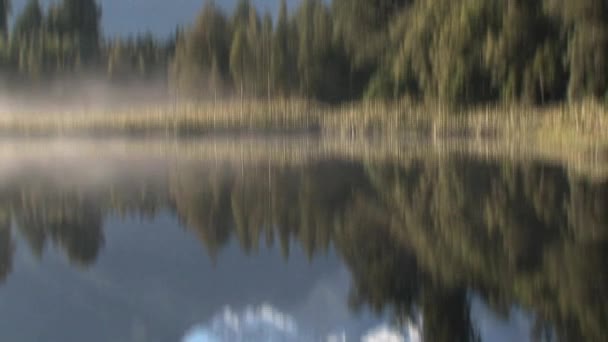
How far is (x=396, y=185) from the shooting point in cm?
1120

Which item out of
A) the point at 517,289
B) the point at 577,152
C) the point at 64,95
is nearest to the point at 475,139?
the point at 577,152

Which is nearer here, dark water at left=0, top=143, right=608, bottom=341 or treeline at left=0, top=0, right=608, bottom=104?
dark water at left=0, top=143, right=608, bottom=341

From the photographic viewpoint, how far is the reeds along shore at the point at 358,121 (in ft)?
67.9

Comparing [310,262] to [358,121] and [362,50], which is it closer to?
[358,121]

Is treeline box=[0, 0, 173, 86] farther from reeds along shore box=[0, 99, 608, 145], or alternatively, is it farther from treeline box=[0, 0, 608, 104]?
reeds along shore box=[0, 99, 608, 145]

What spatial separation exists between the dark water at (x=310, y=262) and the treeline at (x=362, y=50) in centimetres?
1198

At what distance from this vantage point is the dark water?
13.6 feet

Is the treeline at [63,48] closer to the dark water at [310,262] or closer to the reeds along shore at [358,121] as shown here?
the reeds along shore at [358,121]

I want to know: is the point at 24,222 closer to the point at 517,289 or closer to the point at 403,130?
the point at 517,289

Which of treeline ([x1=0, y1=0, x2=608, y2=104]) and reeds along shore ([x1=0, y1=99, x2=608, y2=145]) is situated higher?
treeline ([x1=0, y1=0, x2=608, y2=104])

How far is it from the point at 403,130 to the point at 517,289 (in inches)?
1091

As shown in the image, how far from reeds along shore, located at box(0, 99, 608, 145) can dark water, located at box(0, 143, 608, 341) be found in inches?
381

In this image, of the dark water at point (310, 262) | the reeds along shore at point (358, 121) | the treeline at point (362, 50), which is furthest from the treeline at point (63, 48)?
the dark water at point (310, 262)

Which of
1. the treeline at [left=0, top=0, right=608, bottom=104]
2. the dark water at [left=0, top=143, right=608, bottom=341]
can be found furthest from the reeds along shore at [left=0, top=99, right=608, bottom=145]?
A: the dark water at [left=0, top=143, right=608, bottom=341]
